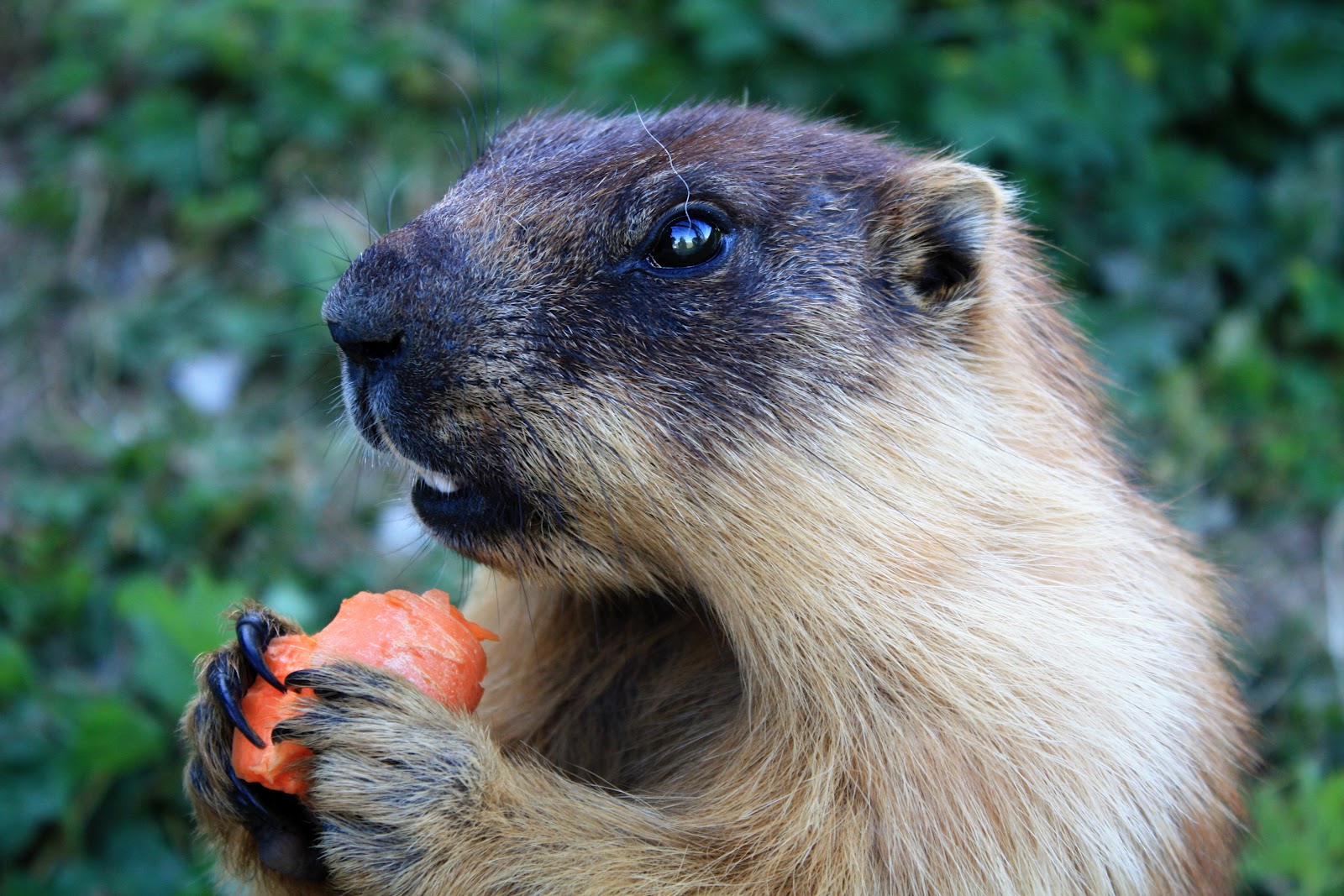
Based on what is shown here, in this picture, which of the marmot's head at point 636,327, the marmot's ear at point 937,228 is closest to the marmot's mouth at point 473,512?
the marmot's head at point 636,327

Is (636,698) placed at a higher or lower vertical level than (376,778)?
higher

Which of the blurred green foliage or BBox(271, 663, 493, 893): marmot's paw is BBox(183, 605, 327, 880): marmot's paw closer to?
BBox(271, 663, 493, 893): marmot's paw

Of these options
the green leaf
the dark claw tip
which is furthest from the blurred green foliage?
the dark claw tip

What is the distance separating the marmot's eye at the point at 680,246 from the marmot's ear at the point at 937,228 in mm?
500

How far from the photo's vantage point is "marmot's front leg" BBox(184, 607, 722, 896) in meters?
2.57

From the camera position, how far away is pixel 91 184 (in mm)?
6746

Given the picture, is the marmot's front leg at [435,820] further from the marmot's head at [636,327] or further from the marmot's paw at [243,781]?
the marmot's head at [636,327]

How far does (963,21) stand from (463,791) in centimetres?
509

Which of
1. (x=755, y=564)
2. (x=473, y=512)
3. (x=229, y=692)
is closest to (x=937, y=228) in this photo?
(x=755, y=564)

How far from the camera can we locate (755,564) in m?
2.76

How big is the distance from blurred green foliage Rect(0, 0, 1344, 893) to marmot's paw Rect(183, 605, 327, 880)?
2.04m

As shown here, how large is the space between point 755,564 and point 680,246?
2.67 feet

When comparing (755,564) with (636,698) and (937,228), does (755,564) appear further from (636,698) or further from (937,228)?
(937,228)

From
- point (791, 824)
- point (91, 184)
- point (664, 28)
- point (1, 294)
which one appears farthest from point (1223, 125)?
point (1, 294)
